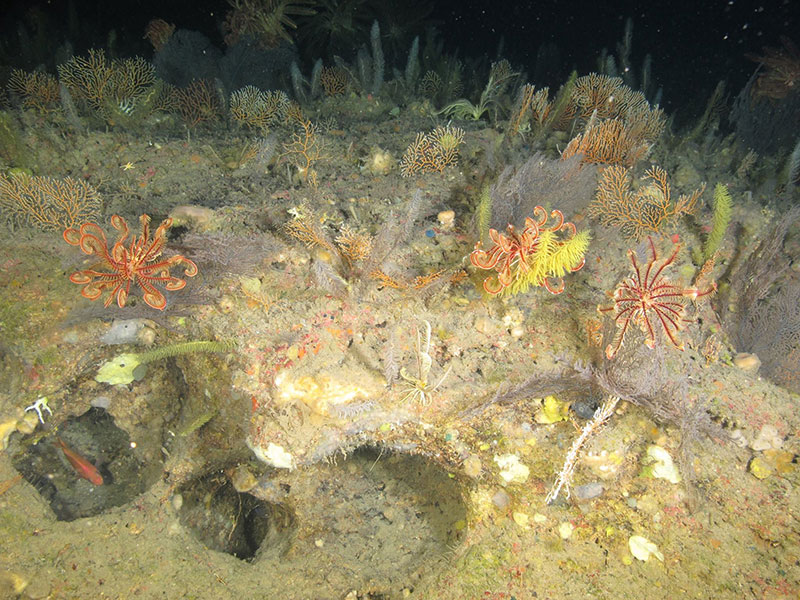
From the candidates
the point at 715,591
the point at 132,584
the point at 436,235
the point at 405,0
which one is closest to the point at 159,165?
the point at 436,235

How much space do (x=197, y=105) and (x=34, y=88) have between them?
1684mm

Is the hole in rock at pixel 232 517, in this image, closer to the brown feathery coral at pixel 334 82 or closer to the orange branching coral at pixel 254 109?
the orange branching coral at pixel 254 109

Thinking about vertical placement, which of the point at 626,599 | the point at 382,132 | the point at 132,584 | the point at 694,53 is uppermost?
the point at 694,53

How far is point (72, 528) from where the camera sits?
3.11 meters

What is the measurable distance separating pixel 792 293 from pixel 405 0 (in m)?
9.23

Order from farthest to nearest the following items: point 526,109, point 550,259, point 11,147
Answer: point 526,109, point 11,147, point 550,259

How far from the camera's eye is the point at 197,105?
5234mm

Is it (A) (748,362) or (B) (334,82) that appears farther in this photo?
(B) (334,82)

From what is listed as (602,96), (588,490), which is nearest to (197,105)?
(602,96)

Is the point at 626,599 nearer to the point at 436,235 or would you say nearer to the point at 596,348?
the point at 596,348

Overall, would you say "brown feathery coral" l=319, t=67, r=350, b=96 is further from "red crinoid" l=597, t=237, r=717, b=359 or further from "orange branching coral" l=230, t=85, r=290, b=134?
"red crinoid" l=597, t=237, r=717, b=359

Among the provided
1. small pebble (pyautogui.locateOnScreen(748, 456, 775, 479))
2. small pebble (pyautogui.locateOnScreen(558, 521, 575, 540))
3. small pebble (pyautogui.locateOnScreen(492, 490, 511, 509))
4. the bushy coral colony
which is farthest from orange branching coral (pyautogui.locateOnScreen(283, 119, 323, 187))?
small pebble (pyautogui.locateOnScreen(748, 456, 775, 479))

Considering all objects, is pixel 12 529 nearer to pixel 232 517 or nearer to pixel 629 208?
pixel 232 517

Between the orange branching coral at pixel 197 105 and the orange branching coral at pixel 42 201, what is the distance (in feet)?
6.32
